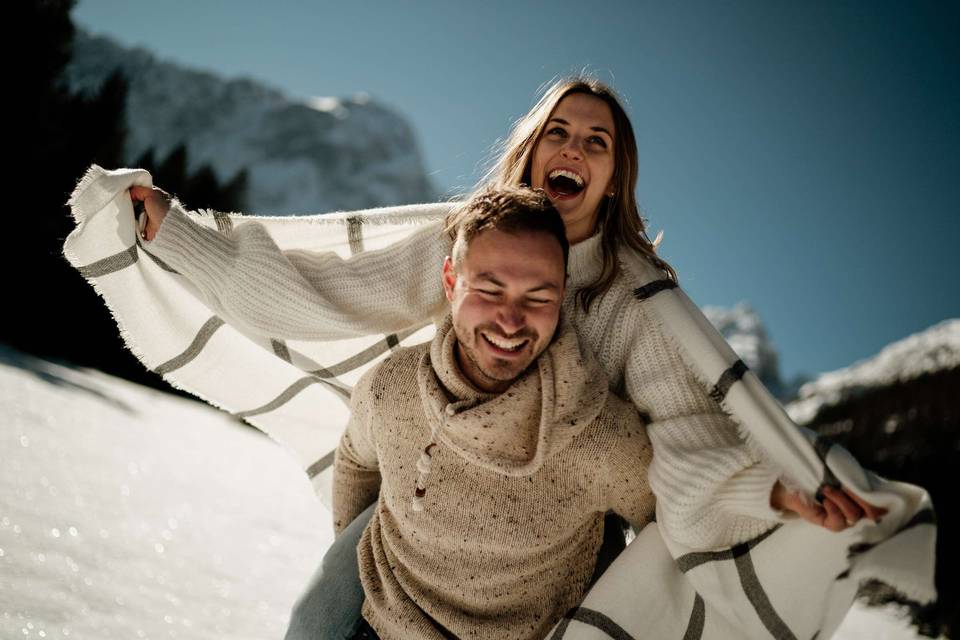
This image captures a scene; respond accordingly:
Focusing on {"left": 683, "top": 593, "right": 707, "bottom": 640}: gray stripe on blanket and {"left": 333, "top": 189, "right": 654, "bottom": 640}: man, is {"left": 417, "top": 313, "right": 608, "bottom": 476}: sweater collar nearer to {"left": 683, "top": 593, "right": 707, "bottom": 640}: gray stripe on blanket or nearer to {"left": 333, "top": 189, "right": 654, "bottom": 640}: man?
{"left": 333, "top": 189, "right": 654, "bottom": 640}: man

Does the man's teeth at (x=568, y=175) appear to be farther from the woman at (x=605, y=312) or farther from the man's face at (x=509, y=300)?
the man's face at (x=509, y=300)

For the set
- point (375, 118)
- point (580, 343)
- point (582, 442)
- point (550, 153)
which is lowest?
point (375, 118)

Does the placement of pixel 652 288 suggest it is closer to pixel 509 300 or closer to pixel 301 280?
pixel 509 300

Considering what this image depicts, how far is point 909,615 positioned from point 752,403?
3304mm

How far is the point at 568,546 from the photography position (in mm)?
1438

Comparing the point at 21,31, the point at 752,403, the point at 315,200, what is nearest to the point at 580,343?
the point at 752,403

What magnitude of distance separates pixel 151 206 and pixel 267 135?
61.1 metres

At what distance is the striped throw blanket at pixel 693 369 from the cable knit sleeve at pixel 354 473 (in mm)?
310

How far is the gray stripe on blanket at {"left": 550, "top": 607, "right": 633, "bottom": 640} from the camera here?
1.35m

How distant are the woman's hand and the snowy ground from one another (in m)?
0.97

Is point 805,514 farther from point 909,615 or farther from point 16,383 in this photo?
point 16,383

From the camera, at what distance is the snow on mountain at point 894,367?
4.25 m

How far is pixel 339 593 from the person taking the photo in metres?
1.56

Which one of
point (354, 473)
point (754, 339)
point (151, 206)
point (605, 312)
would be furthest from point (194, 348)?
point (754, 339)
